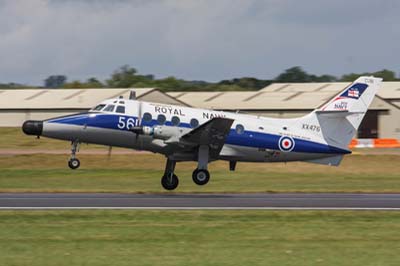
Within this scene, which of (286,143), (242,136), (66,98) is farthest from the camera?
(66,98)

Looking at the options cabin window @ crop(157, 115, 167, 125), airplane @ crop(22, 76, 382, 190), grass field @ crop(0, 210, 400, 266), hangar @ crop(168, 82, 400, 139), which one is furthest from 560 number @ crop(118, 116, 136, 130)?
hangar @ crop(168, 82, 400, 139)

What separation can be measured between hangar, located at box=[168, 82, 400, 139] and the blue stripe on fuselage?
1733 inches

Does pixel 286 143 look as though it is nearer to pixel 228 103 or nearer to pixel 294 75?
pixel 228 103

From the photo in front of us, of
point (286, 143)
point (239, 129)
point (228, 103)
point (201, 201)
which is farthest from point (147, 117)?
point (228, 103)

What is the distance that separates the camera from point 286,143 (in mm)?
33375

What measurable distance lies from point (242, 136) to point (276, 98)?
53.1 meters

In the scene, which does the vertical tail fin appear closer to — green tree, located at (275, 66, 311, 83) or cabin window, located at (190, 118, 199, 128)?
cabin window, located at (190, 118, 199, 128)

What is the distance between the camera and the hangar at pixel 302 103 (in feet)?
253

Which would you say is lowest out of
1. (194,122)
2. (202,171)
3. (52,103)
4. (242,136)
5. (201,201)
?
(201,201)

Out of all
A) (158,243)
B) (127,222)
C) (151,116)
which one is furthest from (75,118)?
(158,243)

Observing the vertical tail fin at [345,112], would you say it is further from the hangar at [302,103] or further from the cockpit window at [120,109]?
the hangar at [302,103]

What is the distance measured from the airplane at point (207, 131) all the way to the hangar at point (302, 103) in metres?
43.7

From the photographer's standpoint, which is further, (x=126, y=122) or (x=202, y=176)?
(x=202, y=176)

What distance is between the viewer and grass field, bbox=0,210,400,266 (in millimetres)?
15891
